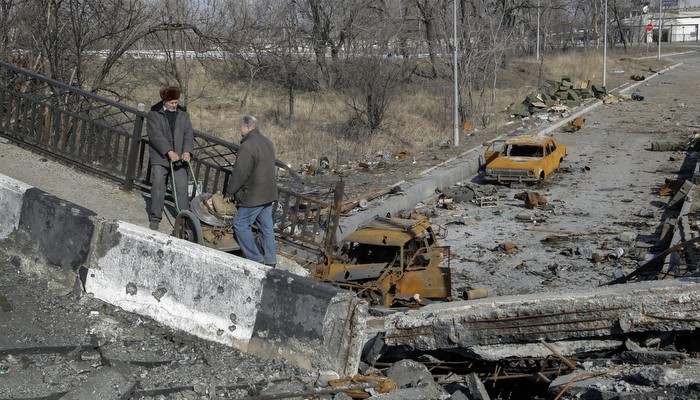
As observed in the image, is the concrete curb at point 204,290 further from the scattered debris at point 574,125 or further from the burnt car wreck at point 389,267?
the scattered debris at point 574,125

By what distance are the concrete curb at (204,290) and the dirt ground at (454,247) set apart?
0.48ft

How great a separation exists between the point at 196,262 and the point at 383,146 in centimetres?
2084

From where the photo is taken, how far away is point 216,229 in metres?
9.23

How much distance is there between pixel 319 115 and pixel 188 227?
2509 cm

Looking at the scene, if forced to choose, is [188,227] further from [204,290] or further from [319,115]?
[319,115]

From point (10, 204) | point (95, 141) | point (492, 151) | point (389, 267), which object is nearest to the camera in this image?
point (10, 204)

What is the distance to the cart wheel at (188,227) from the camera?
878 cm

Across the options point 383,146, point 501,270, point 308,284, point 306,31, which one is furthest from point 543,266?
point 306,31

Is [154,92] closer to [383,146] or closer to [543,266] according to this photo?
[383,146]

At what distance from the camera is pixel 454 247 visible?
14.7 m

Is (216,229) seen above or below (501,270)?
above

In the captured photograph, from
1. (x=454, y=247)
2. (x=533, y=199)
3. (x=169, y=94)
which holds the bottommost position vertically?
(x=454, y=247)

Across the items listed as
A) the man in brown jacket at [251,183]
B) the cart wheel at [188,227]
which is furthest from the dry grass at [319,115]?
the man in brown jacket at [251,183]

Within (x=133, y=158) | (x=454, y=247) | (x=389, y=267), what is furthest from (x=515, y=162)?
(x=133, y=158)
